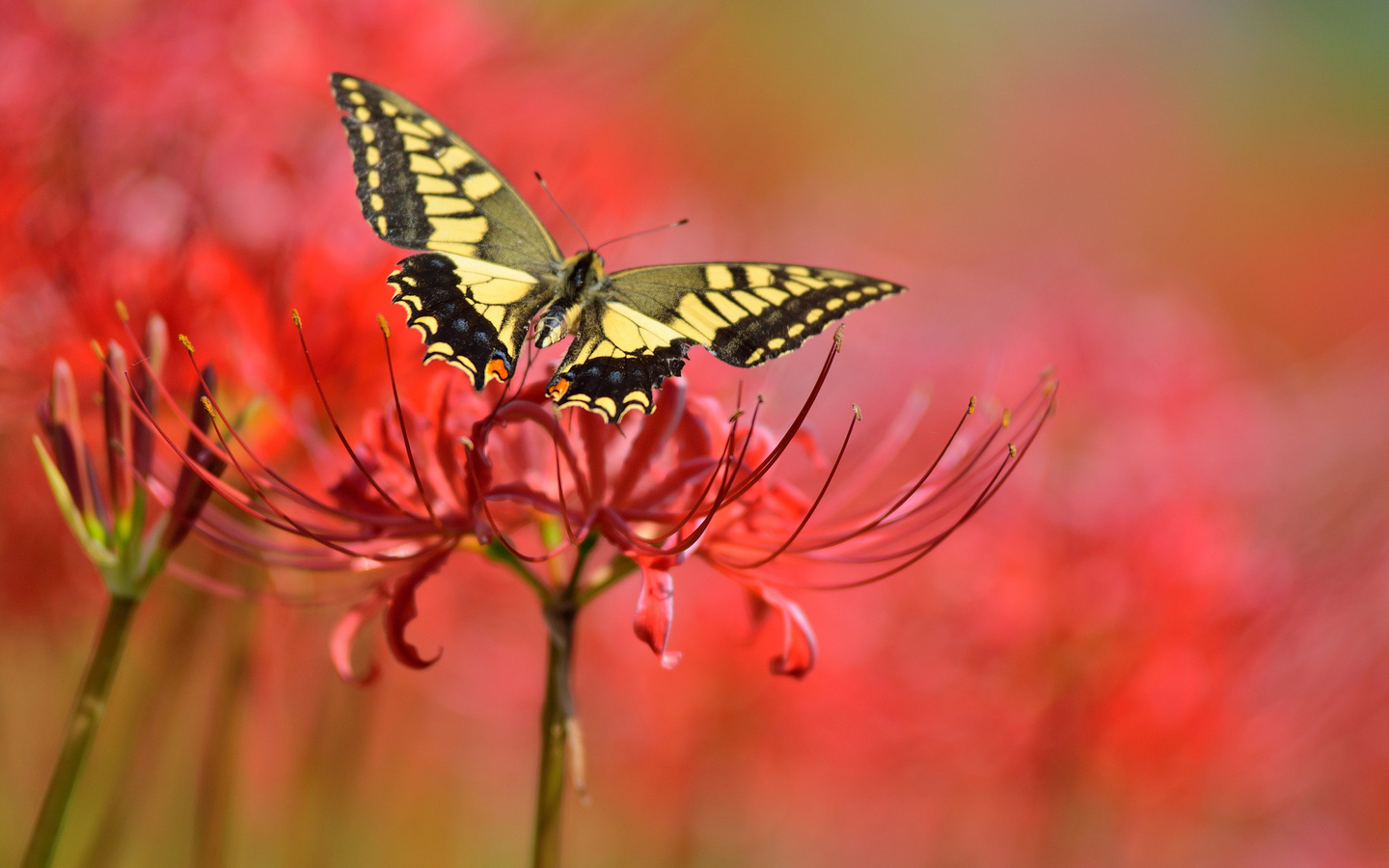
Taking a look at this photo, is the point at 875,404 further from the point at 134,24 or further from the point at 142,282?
the point at 134,24

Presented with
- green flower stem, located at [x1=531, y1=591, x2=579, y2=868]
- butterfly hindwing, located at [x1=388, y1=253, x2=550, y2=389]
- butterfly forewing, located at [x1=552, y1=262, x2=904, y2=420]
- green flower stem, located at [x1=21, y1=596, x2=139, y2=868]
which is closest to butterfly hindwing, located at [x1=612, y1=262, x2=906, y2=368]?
butterfly forewing, located at [x1=552, y1=262, x2=904, y2=420]

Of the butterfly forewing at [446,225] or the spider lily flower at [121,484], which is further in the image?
the butterfly forewing at [446,225]

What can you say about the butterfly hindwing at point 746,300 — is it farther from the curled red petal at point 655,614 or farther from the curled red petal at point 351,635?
the curled red petal at point 351,635

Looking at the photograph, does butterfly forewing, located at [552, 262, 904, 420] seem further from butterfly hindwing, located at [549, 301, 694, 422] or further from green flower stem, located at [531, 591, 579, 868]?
green flower stem, located at [531, 591, 579, 868]

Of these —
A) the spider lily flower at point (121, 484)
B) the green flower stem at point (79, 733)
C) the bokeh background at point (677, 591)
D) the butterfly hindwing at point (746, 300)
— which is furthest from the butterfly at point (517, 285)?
the green flower stem at point (79, 733)

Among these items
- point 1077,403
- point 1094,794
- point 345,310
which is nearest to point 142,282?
point 345,310
